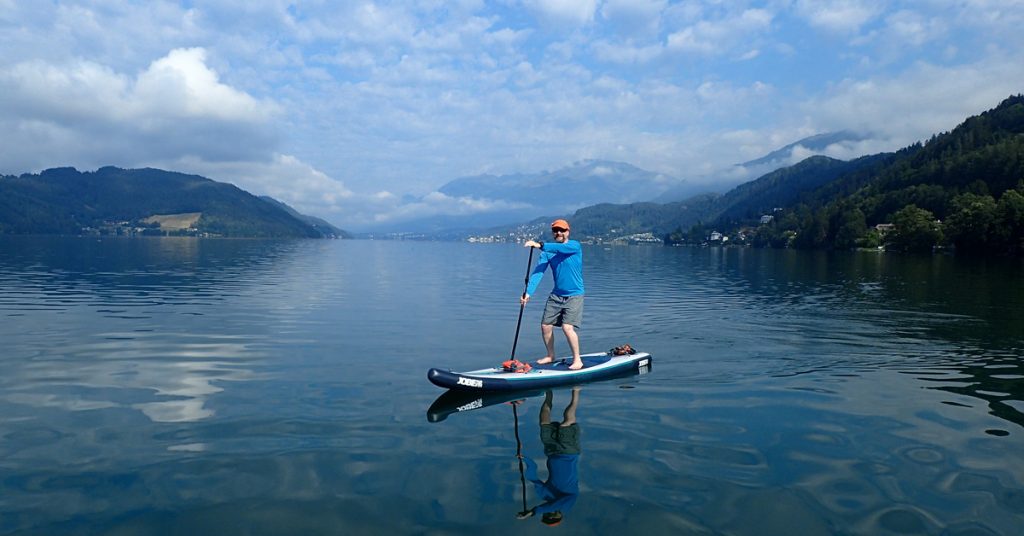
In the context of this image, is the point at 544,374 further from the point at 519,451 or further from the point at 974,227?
the point at 974,227

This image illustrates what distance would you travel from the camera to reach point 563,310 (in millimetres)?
15383

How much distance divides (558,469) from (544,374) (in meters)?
5.14

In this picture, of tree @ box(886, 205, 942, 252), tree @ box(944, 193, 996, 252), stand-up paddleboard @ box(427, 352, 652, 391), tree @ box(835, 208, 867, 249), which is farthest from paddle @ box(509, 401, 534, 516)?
tree @ box(835, 208, 867, 249)

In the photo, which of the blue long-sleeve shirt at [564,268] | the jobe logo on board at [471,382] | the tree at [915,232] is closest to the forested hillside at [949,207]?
the tree at [915,232]

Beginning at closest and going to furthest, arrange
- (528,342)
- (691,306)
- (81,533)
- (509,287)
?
(81,533) → (528,342) → (691,306) → (509,287)

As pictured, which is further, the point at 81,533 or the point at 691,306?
the point at 691,306

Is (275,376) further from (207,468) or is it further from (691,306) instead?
(691,306)

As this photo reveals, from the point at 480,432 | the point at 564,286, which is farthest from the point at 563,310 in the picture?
the point at 480,432

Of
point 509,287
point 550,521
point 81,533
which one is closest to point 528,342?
point 550,521

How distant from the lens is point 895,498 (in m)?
8.03

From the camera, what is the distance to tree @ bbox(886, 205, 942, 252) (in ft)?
388

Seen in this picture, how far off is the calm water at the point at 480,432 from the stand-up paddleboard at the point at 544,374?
0.54 metres

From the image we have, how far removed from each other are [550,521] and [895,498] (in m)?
4.78

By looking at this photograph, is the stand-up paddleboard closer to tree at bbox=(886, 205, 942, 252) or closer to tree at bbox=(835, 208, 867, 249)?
tree at bbox=(886, 205, 942, 252)
